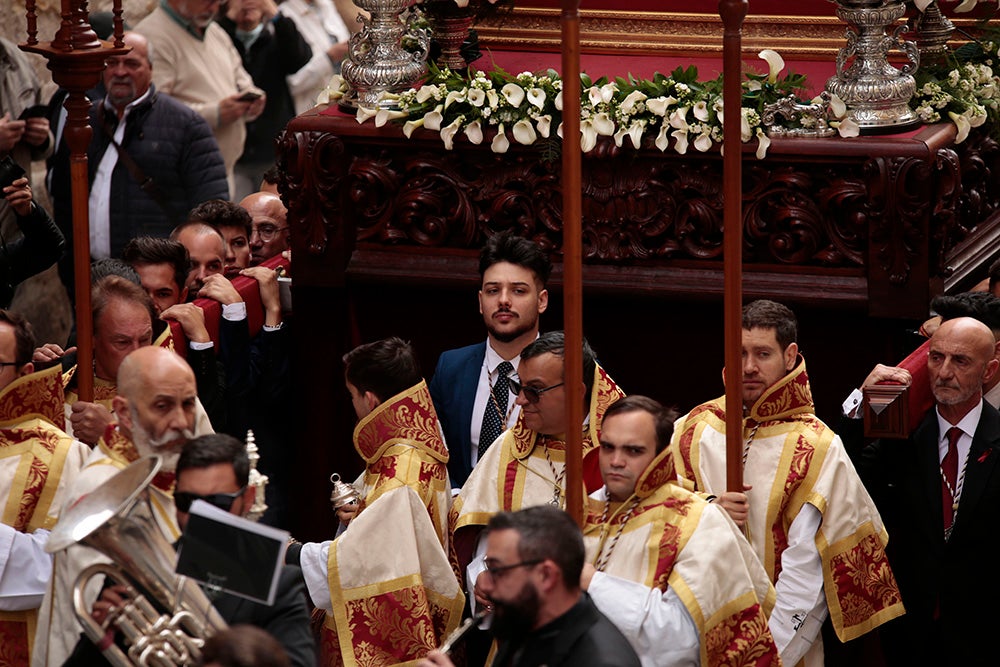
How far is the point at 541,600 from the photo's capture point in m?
4.63

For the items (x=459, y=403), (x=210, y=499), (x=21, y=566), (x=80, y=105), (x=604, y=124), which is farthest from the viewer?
(x=604, y=124)

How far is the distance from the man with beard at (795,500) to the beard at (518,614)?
5.41 ft

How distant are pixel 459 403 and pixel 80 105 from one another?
1.68 m

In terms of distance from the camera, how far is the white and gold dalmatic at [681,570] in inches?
216

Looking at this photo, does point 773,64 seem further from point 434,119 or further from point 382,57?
point 382,57

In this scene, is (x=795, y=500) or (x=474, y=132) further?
(x=474, y=132)

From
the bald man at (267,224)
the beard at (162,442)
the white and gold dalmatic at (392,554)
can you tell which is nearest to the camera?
the beard at (162,442)

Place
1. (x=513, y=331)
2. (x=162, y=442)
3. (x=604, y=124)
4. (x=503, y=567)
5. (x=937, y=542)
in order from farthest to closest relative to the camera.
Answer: (x=604, y=124)
(x=513, y=331)
(x=937, y=542)
(x=162, y=442)
(x=503, y=567)

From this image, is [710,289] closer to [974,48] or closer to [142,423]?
[974,48]

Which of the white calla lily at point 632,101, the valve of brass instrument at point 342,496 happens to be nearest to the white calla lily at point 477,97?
the white calla lily at point 632,101

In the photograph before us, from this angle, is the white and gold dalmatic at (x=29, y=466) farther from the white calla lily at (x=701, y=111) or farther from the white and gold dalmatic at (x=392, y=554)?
the white calla lily at (x=701, y=111)

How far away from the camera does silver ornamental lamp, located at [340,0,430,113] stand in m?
7.97

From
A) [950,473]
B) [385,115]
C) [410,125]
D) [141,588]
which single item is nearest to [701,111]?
[410,125]

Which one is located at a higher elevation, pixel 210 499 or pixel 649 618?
pixel 210 499
